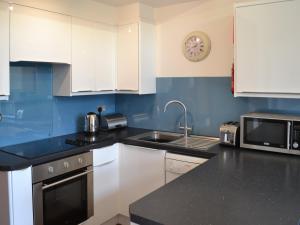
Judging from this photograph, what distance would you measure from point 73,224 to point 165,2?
7.18 feet

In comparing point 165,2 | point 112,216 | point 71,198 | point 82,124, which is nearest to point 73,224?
point 71,198

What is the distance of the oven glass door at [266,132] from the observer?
222 cm

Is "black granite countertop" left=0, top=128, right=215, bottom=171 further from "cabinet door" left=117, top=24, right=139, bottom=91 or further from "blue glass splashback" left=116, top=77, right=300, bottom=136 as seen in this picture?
"cabinet door" left=117, top=24, right=139, bottom=91

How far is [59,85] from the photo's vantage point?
2.79 m

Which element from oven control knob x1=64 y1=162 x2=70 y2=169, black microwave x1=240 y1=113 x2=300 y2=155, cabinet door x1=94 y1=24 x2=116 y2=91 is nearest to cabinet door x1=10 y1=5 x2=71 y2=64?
cabinet door x1=94 y1=24 x2=116 y2=91

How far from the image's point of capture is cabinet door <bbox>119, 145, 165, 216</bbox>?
2.61 metres

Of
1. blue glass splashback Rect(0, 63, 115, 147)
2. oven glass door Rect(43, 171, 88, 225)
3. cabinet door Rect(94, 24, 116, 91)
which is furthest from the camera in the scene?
Result: cabinet door Rect(94, 24, 116, 91)

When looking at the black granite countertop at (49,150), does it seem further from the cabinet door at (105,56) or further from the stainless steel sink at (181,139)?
the cabinet door at (105,56)

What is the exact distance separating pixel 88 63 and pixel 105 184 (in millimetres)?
1147

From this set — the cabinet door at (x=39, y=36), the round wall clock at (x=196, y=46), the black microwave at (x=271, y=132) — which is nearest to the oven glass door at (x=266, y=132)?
the black microwave at (x=271, y=132)

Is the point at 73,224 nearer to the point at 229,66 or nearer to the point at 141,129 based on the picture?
the point at 141,129

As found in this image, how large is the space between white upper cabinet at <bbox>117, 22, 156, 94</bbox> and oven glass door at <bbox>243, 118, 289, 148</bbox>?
1.14 metres

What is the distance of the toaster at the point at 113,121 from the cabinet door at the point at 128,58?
333 mm

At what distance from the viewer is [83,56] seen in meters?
2.80
